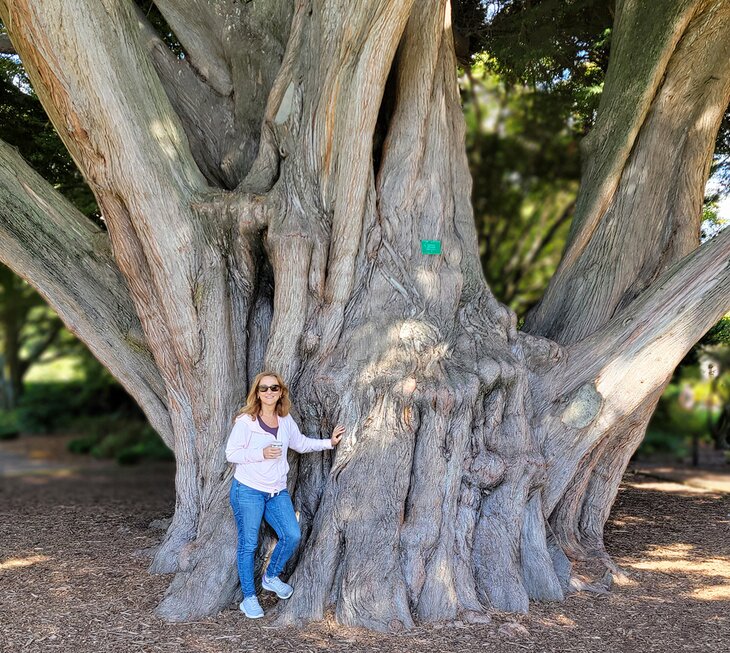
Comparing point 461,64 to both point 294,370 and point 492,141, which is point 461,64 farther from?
point 492,141

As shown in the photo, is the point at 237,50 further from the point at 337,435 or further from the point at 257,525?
the point at 257,525

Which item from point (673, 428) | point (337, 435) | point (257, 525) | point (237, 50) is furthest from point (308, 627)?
point (673, 428)

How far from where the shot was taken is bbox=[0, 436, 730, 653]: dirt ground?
4848 mm

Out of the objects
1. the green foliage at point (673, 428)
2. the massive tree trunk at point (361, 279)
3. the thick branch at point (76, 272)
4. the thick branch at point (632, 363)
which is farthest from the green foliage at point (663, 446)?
the thick branch at point (76, 272)

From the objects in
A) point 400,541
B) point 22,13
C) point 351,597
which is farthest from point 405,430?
point 22,13

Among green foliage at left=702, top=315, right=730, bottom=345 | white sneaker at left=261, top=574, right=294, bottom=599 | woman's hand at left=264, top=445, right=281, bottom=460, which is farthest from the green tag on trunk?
green foliage at left=702, top=315, right=730, bottom=345

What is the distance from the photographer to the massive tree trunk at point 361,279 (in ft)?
17.8

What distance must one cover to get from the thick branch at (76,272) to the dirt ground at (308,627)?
1306 mm

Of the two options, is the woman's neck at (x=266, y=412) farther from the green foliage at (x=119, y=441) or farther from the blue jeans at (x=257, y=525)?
the green foliage at (x=119, y=441)

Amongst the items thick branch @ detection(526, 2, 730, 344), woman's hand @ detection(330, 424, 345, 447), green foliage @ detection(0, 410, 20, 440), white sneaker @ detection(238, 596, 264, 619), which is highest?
thick branch @ detection(526, 2, 730, 344)

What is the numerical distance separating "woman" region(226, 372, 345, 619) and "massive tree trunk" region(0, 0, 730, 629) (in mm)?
203

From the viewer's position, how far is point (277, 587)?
529cm

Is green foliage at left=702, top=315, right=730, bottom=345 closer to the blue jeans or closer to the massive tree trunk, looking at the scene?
the massive tree trunk

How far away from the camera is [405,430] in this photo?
5.49 meters
